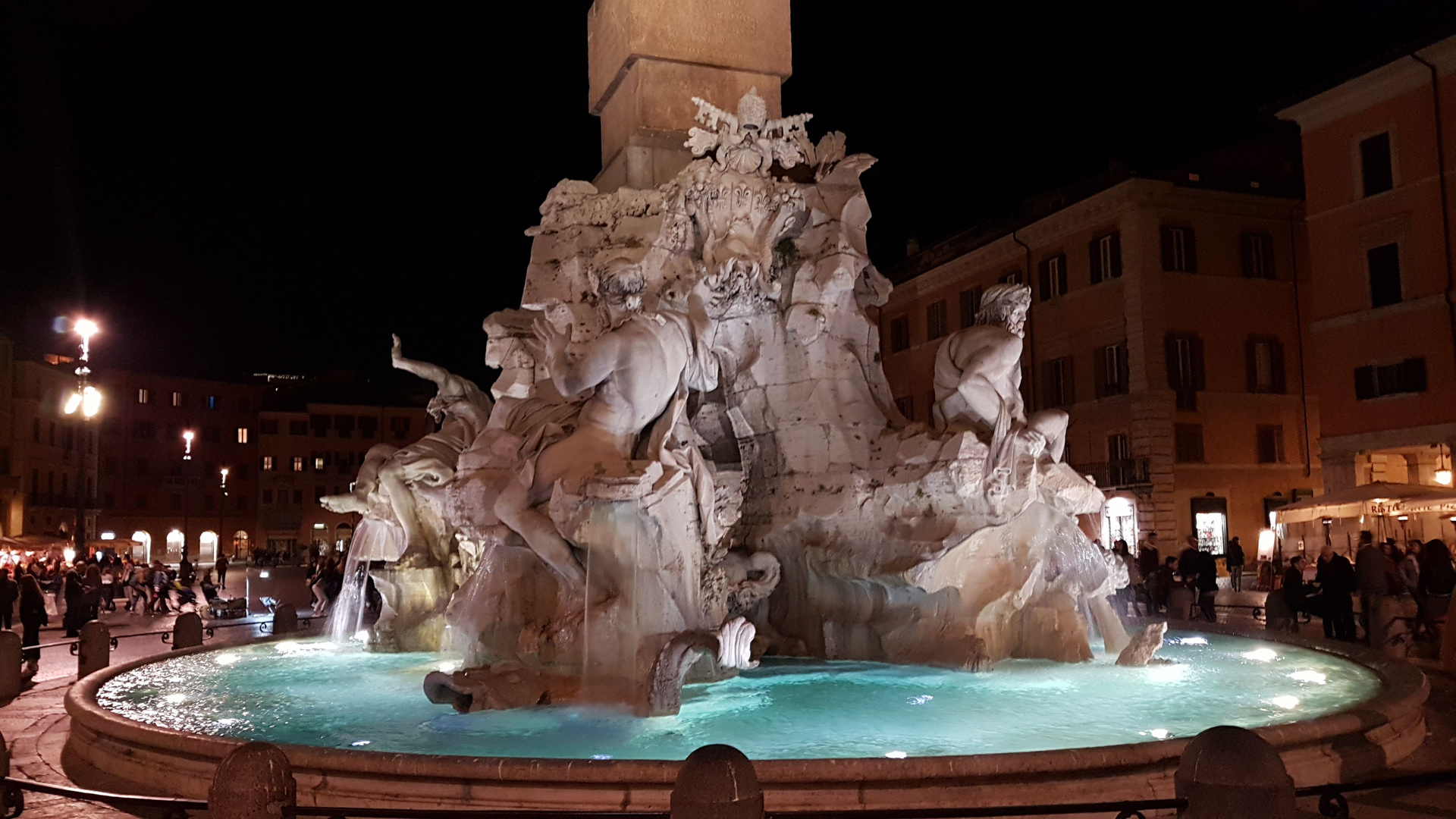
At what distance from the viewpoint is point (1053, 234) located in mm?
31875

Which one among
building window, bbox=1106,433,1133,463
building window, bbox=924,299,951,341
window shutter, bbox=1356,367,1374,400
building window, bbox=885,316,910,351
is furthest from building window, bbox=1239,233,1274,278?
building window, bbox=885,316,910,351

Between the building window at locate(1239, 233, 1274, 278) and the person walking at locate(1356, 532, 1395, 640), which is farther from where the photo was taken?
the building window at locate(1239, 233, 1274, 278)

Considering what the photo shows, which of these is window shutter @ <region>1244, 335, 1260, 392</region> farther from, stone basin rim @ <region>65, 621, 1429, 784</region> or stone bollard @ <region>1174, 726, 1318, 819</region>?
stone bollard @ <region>1174, 726, 1318, 819</region>

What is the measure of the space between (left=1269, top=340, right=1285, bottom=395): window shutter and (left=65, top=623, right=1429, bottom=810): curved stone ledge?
87.4ft

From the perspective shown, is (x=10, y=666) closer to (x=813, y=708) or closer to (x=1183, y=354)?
(x=813, y=708)

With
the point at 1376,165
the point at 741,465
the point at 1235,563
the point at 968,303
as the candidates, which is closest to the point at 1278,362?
the point at 1376,165

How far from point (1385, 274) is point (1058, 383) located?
9338 millimetres

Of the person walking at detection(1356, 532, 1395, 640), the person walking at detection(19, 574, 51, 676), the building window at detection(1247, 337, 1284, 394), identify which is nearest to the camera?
the person walking at detection(1356, 532, 1395, 640)

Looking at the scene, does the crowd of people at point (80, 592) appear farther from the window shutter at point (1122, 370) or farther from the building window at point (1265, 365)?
the building window at point (1265, 365)

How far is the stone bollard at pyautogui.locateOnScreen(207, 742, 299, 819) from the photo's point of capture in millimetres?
3949

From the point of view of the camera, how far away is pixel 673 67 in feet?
33.9

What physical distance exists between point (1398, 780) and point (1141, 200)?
27.3m

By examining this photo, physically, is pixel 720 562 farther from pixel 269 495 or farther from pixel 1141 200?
pixel 269 495

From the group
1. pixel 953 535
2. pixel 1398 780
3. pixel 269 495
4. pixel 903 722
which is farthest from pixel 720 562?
pixel 269 495
